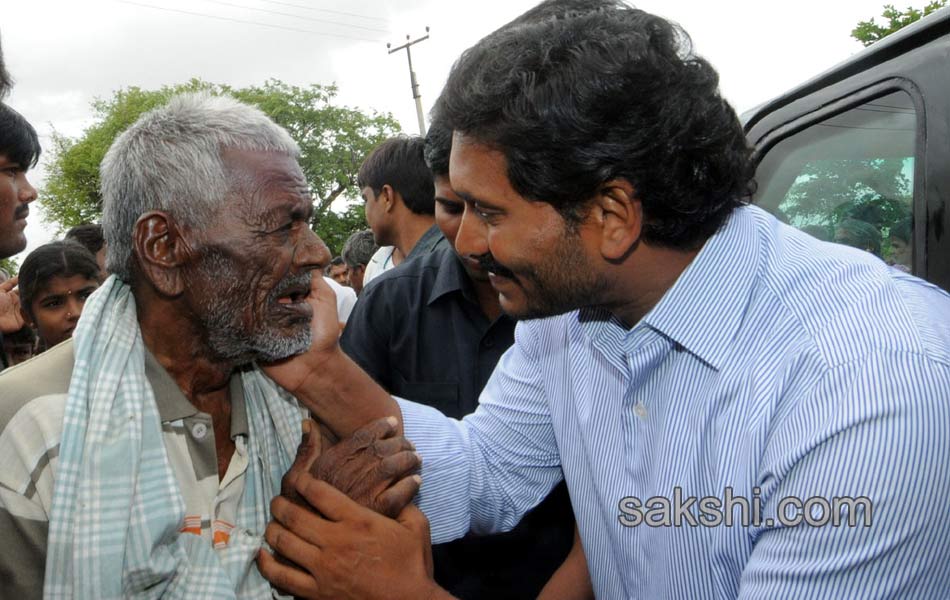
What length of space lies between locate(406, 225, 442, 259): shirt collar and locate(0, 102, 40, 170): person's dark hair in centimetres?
162

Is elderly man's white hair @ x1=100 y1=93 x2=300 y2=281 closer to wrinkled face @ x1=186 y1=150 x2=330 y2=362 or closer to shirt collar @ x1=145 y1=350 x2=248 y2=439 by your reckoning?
wrinkled face @ x1=186 y1=150 x2=330 y2=362

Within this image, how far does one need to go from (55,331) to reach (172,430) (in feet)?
10.7

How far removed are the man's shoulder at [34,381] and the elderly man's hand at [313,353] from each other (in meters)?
0.50

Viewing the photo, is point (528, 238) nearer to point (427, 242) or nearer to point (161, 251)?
point (161, 251)

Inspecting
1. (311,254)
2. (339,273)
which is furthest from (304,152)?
(311,254)

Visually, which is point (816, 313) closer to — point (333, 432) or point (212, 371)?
point (333, 432)

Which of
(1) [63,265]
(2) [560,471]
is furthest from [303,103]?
(2) [560,471]

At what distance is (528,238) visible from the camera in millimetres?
1916

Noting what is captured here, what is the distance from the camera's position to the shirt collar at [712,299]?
1.70 meters

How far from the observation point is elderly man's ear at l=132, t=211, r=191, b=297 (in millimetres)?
1923

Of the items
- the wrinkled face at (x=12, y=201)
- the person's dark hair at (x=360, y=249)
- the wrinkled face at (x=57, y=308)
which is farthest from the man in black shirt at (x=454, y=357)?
the person's dark hair at (x=360, y=249)

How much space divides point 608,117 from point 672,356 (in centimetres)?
57

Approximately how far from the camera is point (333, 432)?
2.15 meters

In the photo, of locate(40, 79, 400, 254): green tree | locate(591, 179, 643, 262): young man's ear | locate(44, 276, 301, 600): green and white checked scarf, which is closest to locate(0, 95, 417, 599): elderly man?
locate(44, 276, 301, 600): green and white checked scarf
